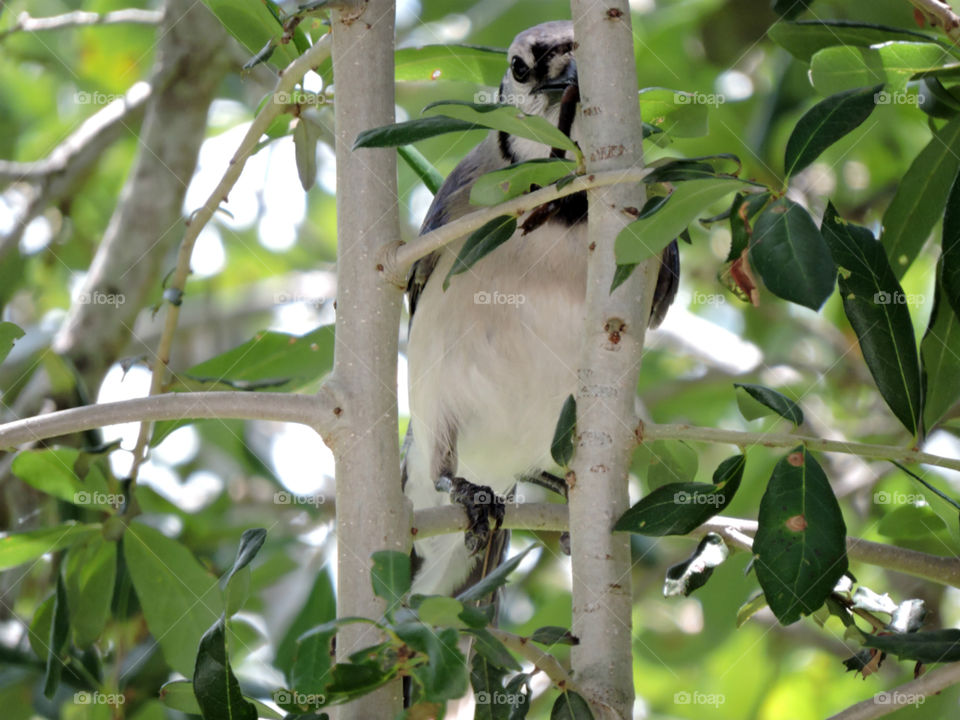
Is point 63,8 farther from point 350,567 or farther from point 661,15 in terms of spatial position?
point 350,567

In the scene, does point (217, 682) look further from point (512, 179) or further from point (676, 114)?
point (676, 114)

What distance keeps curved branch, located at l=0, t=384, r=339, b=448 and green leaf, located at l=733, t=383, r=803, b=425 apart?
0.47 metres

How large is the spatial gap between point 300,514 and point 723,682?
3.93ft

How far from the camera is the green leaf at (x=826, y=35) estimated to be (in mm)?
1481

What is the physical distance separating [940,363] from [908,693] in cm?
44

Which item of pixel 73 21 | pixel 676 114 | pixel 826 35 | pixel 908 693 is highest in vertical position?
pixel 73 21

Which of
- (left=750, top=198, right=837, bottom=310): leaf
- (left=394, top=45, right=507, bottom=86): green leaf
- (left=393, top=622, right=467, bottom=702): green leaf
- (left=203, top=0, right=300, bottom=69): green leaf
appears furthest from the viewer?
(left=394, top=45, right=507, bottom=86): green leaf

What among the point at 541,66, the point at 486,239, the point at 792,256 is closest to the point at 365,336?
the point at 486,239

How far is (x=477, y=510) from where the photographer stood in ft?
5.75

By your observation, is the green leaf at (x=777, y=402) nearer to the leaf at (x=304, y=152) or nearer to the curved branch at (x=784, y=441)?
the curved branch at (x=784, y=441)

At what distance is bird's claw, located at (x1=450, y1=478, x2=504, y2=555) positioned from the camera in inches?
62.5

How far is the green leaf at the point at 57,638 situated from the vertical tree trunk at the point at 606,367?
0.87m

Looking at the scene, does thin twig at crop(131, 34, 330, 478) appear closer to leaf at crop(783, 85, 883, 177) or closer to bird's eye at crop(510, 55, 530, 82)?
leaf at crop(783, 85, 883, 177)

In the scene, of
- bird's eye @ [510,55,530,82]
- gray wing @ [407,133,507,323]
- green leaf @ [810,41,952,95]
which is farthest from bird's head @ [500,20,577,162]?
green leaf @ [810,41,952,95]
